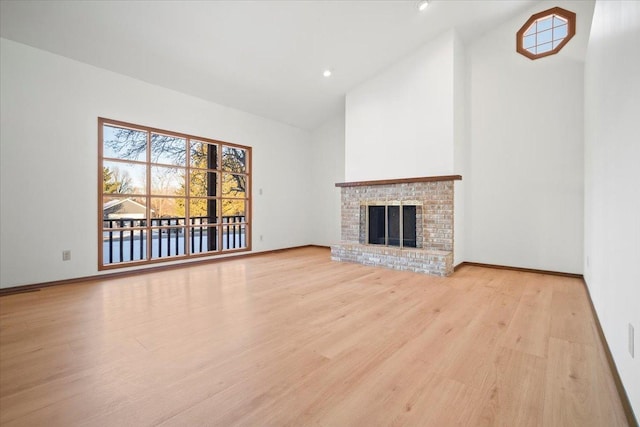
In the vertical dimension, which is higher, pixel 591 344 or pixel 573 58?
pixel 573 58

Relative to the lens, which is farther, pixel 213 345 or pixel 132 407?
pixel 213 345

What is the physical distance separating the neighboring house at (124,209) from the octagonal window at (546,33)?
20.9ft

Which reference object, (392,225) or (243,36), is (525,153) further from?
(243,36)

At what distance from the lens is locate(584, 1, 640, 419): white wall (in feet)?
4.48

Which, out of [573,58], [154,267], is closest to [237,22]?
[154,267]

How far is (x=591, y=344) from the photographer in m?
2.08

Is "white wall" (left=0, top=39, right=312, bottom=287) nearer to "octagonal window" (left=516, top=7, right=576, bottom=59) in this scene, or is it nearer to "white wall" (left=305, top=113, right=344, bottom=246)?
"white wall" (left=305, top=113, right=344, bottom=246)

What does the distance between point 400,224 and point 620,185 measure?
126 inches

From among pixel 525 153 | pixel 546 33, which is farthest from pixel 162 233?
pixel 546 33

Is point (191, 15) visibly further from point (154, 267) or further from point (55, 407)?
point (55, 407)

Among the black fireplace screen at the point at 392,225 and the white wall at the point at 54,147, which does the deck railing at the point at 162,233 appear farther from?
the black fireplace screen at the point at 392,225

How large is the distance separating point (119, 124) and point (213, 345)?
3.74 metres

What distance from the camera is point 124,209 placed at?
4.49 m

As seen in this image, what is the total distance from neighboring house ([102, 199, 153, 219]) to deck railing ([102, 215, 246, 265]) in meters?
0.06
